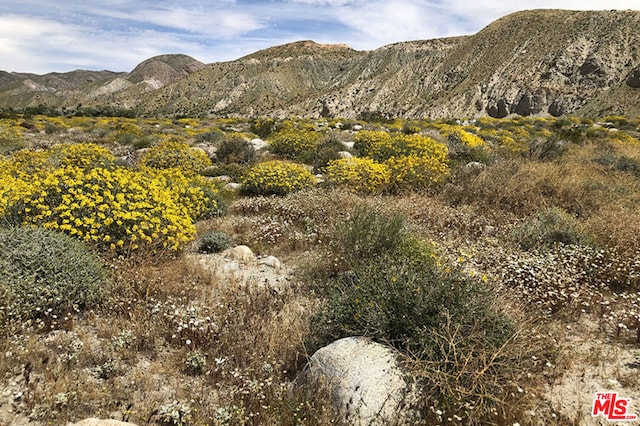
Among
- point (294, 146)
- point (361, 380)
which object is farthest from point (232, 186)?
point (361, 380)

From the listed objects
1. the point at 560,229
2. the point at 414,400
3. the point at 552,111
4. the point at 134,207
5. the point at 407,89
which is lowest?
the point at 414,400

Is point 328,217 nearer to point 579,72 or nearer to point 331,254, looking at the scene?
point 331,254

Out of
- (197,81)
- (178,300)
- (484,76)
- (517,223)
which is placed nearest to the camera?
(178,300)

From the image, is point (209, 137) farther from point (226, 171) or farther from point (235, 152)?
point (226, 171)

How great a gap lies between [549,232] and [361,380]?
16.7 ft

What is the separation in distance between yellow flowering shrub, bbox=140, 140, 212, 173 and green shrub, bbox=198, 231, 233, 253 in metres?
6.16

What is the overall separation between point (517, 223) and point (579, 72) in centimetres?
6538

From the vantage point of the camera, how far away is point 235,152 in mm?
16312

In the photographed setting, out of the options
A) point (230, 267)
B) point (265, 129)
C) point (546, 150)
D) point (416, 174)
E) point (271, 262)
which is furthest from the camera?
point (265, 129)

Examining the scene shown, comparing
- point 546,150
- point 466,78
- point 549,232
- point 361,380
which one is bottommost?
point 361,380

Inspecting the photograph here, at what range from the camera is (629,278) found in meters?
5.36

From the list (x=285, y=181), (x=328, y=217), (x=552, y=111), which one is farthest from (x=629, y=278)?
(x=552, y=111)

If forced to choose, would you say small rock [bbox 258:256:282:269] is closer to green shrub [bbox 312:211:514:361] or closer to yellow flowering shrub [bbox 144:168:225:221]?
green shrub [bbox 312:211:514:361]

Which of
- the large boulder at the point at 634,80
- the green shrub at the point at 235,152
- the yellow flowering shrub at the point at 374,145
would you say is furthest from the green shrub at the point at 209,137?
the large boulder at the point at 634,80
